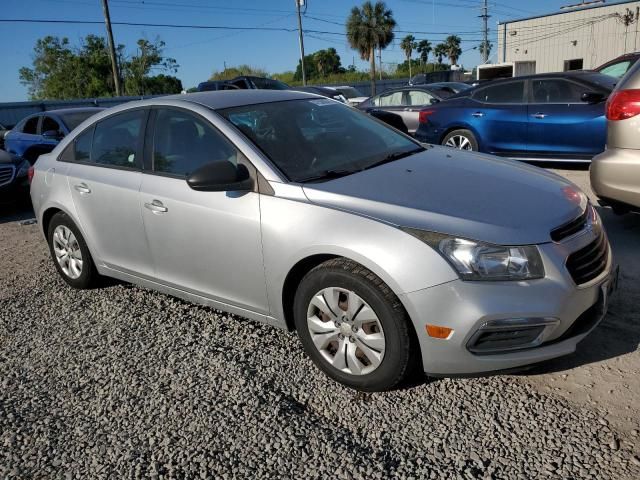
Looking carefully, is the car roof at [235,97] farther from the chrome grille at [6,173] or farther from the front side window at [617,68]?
the front side window at [617,68]

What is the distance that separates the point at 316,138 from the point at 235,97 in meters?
0.71

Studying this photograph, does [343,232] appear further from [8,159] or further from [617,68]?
[617,68]

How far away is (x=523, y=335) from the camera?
2.58m

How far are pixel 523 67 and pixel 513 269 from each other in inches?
1561

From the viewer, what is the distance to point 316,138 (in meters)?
3.66

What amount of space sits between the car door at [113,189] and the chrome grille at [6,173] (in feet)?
15.7

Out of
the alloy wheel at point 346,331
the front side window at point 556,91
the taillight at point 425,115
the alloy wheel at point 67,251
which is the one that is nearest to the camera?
the alloy wheel at point 346,331

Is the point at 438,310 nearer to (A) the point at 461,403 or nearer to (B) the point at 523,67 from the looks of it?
(A) the point at 461,403

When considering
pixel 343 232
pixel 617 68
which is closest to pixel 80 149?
pixel 343 232

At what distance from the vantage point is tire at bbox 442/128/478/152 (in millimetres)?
8531

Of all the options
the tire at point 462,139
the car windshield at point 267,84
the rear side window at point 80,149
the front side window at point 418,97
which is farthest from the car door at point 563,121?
the car windshield at point 267,84

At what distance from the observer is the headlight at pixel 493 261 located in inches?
100

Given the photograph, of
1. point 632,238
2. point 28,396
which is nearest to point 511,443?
point 28,396

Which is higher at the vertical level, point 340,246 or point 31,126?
point 31,126
